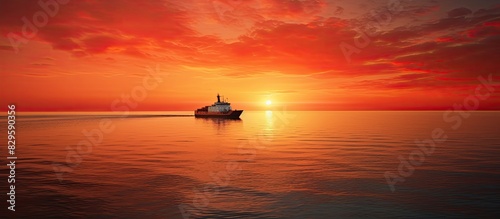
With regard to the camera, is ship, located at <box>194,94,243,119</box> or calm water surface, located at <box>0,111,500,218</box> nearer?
calm water surface, located at <box>0,111,500,218</box>

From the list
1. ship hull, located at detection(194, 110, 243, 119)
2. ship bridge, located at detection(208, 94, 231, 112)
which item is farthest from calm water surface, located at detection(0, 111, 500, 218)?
ship bridge, located at detection(208, 94, 231, 112)

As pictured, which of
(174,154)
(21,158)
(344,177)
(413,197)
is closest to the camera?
(413,197)

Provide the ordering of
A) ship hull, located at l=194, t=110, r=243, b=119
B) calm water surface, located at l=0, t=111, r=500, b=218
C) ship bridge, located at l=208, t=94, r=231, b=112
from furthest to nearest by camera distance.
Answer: ship bridge, located at l=208, t=94, r=231, b=112 → ship hull, located at l=194, t=110, r=243, b=119 → calm water surface, located at l=0, t=111, r=500, b=218

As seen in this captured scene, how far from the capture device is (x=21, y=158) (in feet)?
90.2

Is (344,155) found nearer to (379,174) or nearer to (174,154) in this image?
(379,174)

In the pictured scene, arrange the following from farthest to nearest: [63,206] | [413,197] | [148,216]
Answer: [413,197], [63,206], [148,216]

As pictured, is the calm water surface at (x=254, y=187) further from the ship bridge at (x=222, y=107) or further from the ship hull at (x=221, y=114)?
the ship bridge at (x=222, y=107)

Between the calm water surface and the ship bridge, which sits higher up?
the ship bridge

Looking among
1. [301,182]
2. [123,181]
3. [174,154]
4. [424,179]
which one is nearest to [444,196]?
[424,179]

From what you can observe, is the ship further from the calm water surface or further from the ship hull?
the calm water surface

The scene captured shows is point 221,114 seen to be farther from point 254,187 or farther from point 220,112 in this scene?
point 254,187

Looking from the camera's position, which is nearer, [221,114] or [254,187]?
A: [254,187]

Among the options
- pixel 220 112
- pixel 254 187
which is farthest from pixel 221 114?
pixel 254 187

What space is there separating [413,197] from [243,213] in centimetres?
825
